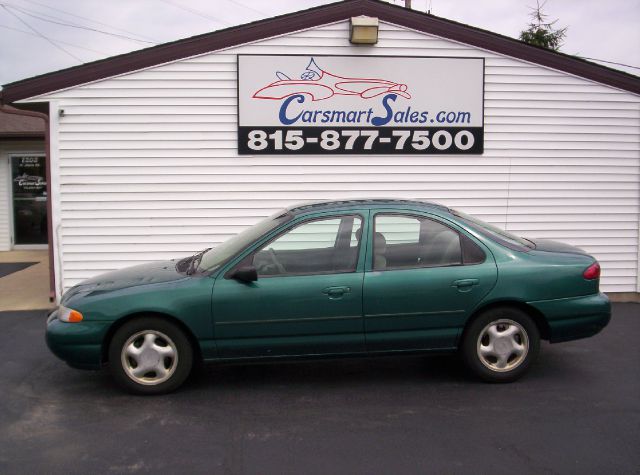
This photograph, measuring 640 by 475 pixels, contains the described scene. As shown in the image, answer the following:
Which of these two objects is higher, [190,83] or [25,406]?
[190,83]

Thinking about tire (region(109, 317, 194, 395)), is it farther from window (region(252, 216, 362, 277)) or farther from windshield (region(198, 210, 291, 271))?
window (region(252, 216, 362, 277))

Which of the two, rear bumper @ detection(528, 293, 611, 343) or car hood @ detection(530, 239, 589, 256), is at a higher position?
car hood @ detection(530, 239, 589, 256)

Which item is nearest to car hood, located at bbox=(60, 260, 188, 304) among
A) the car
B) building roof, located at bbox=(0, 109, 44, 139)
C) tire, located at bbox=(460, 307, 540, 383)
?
the car

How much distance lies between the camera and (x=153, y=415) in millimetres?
4734

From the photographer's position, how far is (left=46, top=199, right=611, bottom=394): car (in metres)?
4.98

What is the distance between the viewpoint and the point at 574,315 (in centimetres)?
527

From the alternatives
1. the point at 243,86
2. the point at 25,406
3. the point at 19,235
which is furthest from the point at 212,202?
the point at 19,235

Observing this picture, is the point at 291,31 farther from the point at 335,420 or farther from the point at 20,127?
the point at 20,127

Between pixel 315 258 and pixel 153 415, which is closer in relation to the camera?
pixel 153 415

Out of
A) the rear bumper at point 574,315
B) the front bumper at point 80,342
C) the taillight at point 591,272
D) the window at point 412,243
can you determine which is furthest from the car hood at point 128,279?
the taillight at point 591,272

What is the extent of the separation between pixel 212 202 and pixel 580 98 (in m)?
5.21

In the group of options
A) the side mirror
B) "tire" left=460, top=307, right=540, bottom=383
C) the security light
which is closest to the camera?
the side mirror

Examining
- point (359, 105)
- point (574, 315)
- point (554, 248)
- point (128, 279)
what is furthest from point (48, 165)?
point (574, 315)

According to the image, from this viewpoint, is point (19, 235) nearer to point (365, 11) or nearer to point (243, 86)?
point (243, 86)
